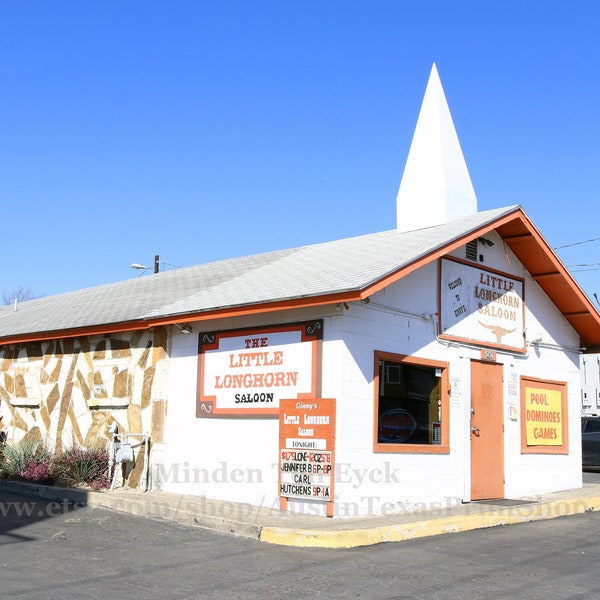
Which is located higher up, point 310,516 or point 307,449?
point 307,449

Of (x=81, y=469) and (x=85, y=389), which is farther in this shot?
(x=85, y=389)

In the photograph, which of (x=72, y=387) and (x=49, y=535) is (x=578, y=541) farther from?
(x=72, y=387)

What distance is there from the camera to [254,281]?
13.4 meters

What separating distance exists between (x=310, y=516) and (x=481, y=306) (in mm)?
5305

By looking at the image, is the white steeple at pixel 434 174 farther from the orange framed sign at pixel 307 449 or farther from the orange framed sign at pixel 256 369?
the orange framed sign at pixel 307 449

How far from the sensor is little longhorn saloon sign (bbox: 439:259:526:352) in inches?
508

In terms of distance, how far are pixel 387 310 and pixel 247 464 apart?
3158 millimetres

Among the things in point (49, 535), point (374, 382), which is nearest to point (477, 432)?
point (374, 382)

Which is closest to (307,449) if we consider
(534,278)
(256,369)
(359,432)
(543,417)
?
(359,432)

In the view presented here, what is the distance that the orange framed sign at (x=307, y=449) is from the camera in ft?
34.4

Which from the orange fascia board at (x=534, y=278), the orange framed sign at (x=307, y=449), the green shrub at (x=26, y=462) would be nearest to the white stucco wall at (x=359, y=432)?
the orange framed sign at (x=307, y=449)

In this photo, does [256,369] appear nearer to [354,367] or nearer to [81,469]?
[354,367]

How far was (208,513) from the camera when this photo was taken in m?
10.4

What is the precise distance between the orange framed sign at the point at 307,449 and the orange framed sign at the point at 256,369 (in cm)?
31
